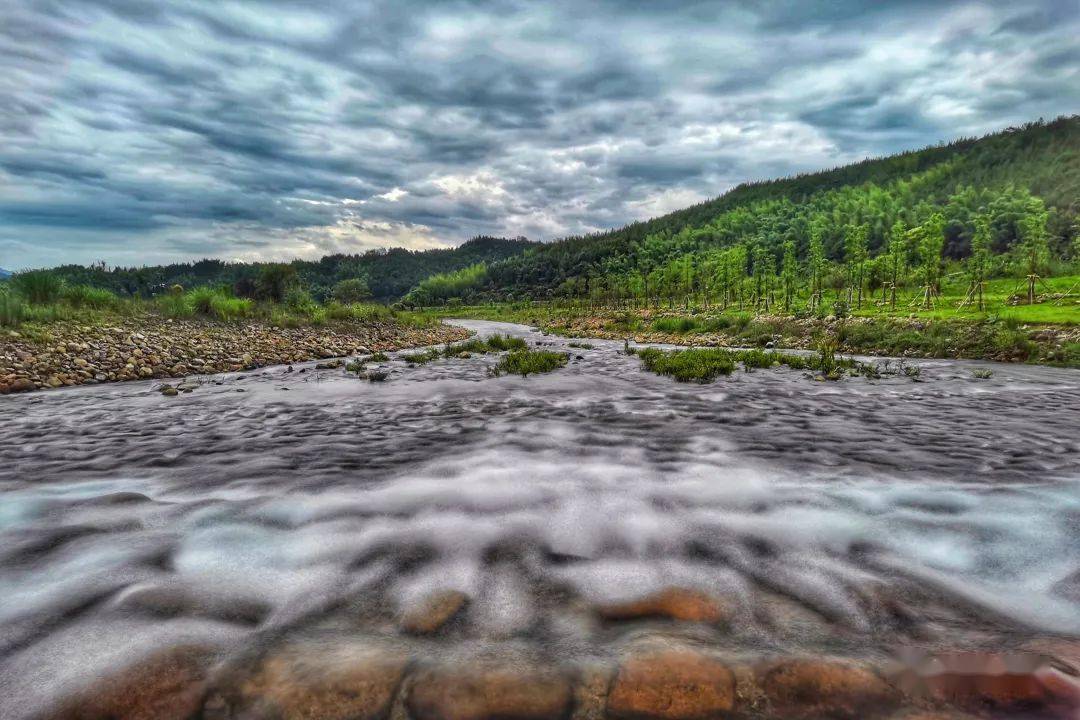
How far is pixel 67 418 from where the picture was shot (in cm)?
755

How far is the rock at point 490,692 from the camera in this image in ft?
5.63

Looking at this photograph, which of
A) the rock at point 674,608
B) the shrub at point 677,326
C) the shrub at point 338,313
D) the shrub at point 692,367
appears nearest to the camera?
the rock at point 674,608

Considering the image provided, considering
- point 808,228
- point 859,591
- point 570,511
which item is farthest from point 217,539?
point 808,228

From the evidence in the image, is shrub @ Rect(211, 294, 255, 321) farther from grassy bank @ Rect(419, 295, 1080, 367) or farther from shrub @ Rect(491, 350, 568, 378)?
grassy bank @ Rect(419, 295, 1080, 367)

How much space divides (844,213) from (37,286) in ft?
489

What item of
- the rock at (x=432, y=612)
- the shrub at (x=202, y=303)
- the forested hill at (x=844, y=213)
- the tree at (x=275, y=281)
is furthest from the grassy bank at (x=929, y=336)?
the forested hill at (x=844, y=213)

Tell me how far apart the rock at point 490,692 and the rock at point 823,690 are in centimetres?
79

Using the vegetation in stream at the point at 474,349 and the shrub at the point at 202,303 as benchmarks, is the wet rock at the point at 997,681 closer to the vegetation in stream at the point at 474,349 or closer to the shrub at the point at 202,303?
the vegetation in stream at the point at 474,349

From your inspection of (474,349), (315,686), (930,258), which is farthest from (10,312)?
(930,258)

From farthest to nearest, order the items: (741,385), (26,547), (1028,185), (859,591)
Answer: (1028,185), (741,385), (26,547), (859,591)

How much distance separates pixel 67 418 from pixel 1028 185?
497 ft

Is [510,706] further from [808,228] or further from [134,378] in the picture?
[808,228]

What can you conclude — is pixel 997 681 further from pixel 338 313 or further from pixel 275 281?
pixel 275 281

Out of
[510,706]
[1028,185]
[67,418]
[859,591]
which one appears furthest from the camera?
[1028,185]
